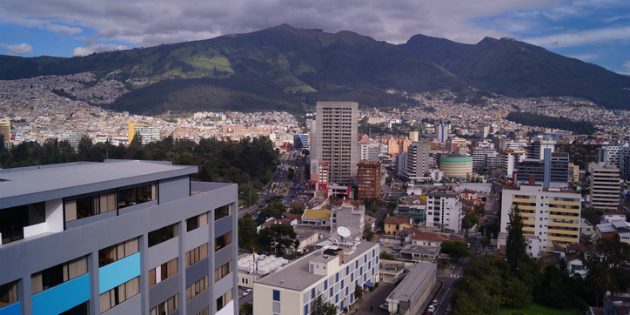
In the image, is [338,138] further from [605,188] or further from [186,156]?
[605,188]

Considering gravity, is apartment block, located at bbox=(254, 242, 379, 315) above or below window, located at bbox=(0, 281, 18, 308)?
below

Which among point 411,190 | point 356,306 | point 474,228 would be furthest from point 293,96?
point 356,306

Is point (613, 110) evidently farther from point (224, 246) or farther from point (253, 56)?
point (224, 246)

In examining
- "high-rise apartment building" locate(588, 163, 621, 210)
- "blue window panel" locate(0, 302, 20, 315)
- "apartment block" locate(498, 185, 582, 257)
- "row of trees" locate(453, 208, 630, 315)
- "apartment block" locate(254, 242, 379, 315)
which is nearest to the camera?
"blue window panel" locate(0, 302, 20, 315)

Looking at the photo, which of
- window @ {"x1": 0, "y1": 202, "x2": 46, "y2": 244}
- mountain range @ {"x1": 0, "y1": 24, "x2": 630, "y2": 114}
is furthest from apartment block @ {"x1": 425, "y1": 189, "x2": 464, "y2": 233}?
mountain range @ {"x1": 0, "y1": 24, "x2": 630, "y2": 114}

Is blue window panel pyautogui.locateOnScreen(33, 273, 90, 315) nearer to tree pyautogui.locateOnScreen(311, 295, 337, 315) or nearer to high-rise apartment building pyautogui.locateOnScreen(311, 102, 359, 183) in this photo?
tree pyautogui.locateOnScreen(311, 295, 337, 315)

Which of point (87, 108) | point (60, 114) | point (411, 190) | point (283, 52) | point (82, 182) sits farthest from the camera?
point (283, 52)

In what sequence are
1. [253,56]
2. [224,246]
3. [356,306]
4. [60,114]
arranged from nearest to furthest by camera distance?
[224,246], [356,306], [60,114], [253,56]

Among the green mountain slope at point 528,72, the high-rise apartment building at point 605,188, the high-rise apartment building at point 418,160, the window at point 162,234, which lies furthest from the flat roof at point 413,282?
the green mountain slope at point 528,72
